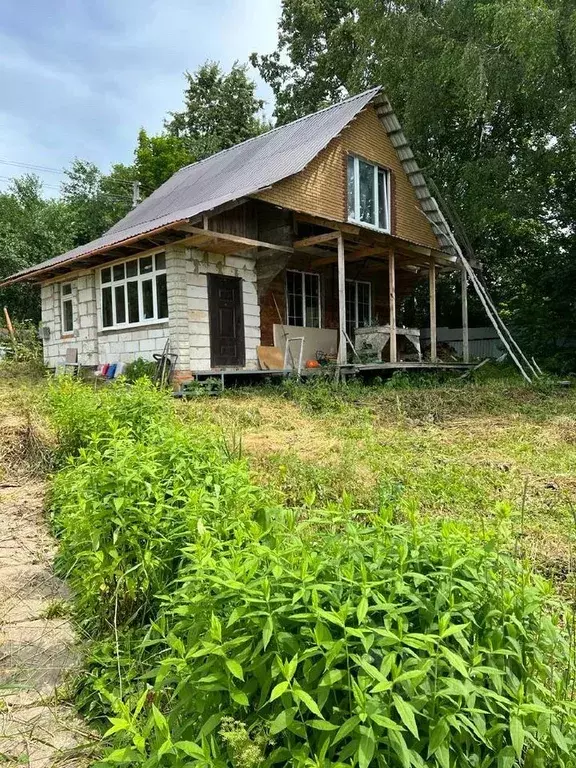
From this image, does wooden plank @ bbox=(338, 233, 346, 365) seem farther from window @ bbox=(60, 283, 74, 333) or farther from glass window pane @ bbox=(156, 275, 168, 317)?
window @ bbox=(60, 283, 74, 333)

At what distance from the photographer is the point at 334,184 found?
1371 centimetres

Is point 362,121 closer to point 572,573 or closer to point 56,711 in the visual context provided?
point 572,573

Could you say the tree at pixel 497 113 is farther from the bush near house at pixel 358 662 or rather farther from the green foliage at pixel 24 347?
the bush near house at pixel 358 662

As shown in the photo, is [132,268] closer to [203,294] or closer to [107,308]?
[107,308]

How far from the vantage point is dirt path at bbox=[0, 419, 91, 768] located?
2.18 m

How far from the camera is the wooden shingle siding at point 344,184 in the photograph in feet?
41.1

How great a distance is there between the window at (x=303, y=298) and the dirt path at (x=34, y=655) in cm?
1111

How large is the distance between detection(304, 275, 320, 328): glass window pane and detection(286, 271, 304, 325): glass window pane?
0.28 m

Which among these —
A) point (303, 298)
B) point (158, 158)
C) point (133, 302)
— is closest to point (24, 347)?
point (133, 302)

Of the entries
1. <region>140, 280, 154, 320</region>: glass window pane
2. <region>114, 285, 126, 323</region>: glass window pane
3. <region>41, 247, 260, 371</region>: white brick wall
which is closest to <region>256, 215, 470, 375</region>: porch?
<region>41, 247, 260, 371</region>: white brick wall

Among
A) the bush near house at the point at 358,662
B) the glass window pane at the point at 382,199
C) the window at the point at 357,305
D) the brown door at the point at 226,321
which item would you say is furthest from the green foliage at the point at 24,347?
the bush near house at the point at 358,662

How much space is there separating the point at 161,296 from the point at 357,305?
7.06 metres

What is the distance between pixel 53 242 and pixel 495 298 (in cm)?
1963

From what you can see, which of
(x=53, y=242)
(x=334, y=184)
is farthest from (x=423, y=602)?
(x=53, y=242)
